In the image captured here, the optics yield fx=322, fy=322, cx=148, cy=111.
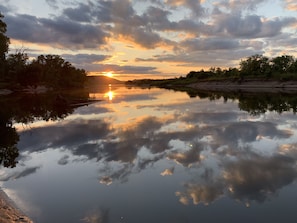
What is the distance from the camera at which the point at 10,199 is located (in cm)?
1138

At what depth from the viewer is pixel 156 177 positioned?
43.9 feet

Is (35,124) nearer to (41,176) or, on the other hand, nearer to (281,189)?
(41,176)

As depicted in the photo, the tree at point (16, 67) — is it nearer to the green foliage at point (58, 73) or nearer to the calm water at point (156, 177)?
the green foliage at point (58, 73)

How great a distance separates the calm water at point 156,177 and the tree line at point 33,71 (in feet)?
264

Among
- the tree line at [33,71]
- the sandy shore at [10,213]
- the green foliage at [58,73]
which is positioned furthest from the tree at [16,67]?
the sandy shore at [10,213]

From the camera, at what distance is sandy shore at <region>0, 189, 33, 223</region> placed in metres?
9.02

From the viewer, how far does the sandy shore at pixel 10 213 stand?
9025mm

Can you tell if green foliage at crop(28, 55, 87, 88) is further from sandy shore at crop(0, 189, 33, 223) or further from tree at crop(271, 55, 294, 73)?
sandy shore at crop(0, 189, 33, 223)

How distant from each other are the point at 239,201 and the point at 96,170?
680 cm

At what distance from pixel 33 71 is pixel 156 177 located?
110075 mm

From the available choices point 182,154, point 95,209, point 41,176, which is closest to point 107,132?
point 182,154

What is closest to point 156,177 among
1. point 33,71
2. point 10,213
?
point 10,213

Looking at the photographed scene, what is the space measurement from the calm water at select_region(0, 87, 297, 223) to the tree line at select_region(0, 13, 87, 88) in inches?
3165

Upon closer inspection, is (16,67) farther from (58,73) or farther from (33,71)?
(58,73)
